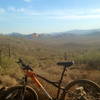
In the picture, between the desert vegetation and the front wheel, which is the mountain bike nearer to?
the front wheel

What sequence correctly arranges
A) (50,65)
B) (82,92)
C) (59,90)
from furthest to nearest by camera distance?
1. (50,65)
2. (82,92)
3. (59,90)

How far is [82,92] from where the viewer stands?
637cm

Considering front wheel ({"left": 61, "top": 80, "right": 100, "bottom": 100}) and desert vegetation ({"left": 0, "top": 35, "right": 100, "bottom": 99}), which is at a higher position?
front wheel ({"left": 61, "top": 80, "right": 100, "bottom": 100})

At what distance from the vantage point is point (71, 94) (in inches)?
237

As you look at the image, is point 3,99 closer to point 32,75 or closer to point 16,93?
point 16,93

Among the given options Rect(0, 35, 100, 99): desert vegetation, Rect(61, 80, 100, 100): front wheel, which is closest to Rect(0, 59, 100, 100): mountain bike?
Rect(61, 80, 100, 100): front wheel

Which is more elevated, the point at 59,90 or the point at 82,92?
the point at 59,90

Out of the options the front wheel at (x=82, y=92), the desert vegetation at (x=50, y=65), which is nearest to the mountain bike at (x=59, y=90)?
the front wheel at (x=82, y=92)

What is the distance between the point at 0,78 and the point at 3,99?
3246mm

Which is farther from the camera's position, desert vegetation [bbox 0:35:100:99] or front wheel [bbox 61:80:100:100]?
desert vegetation [bbox 0:35:100:99]

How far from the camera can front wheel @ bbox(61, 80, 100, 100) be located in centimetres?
590

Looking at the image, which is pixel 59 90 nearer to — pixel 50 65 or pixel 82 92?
pixel 82 92

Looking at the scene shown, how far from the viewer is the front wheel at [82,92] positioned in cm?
590

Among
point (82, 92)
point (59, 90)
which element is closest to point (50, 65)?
point (82, 92)
